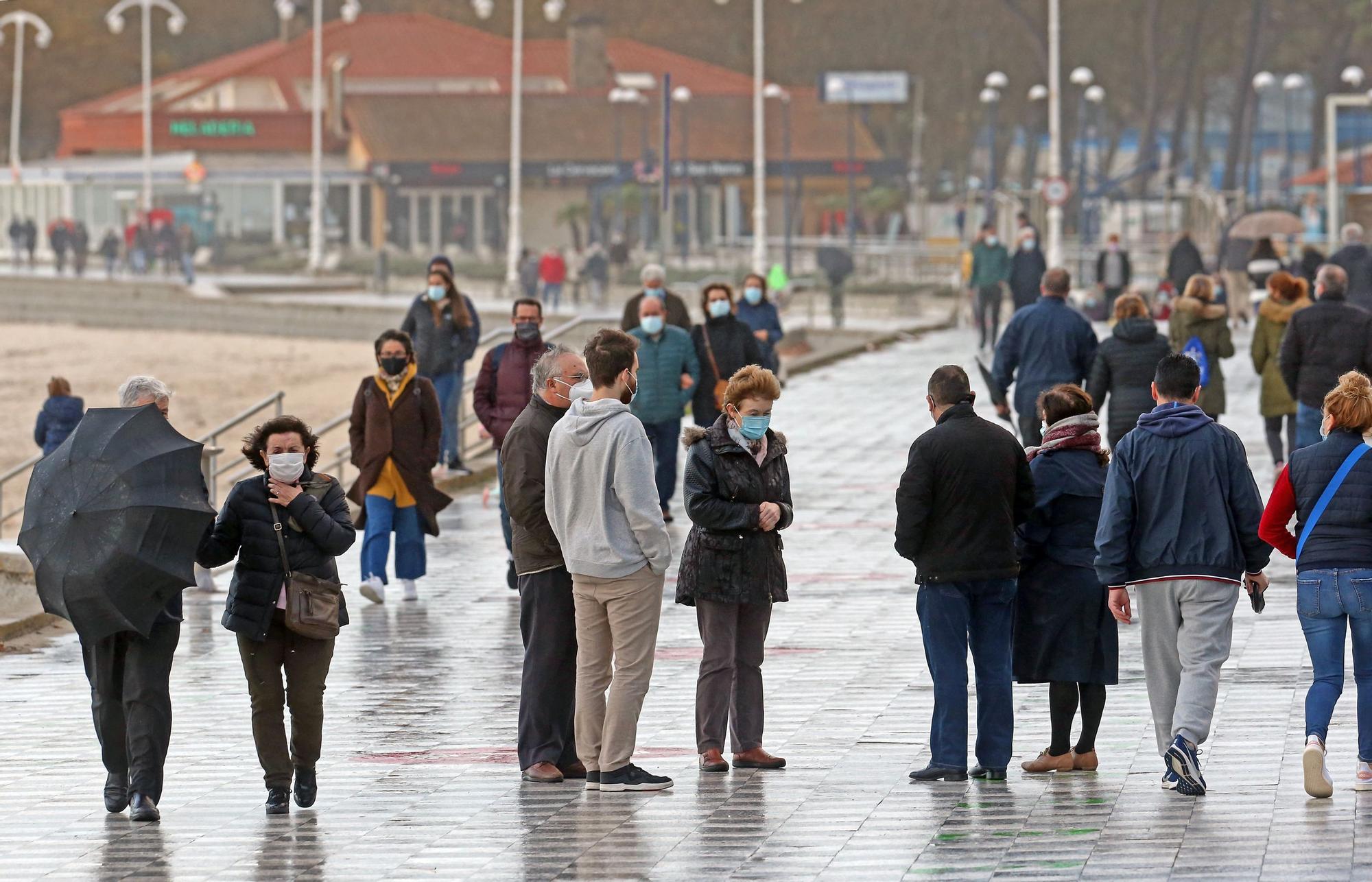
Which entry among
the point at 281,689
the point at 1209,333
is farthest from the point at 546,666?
the point at 1209,333

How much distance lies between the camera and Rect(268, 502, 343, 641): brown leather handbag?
8039 millimetres

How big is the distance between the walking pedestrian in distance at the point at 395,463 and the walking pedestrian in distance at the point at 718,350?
305 cm

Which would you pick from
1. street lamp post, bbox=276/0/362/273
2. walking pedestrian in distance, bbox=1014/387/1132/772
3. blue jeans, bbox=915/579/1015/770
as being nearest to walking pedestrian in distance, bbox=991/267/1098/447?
→ walking pedestrian in distance, bbox=1014/387/1132/772

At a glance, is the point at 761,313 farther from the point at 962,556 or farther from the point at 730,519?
the point at 962,556

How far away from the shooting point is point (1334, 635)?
809cm

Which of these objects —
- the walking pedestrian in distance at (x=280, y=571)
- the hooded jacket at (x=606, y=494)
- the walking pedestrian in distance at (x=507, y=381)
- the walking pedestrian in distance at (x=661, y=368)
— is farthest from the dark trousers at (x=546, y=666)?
the walking pedestrian in distance at (x=661, y=368)


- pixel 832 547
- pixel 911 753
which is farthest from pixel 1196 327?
pixel 911 753

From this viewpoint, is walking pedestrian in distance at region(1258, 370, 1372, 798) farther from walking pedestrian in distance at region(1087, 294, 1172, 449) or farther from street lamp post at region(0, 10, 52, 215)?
street lamp post at region(0, 10, 52, 215)

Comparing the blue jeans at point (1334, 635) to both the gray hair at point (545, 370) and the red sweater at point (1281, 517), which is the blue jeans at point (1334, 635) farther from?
the gray hair at point (545, 370)

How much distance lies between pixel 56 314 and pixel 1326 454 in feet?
149

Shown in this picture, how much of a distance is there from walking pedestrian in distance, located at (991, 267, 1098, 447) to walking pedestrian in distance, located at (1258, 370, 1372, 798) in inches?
271

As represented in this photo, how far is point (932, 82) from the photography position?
250 feet

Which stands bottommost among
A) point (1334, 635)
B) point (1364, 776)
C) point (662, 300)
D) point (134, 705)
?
point (1364, 776)

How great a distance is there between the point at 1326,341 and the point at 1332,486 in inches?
289
